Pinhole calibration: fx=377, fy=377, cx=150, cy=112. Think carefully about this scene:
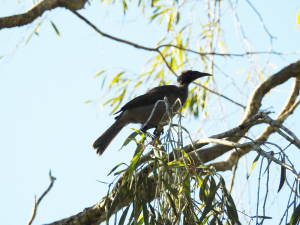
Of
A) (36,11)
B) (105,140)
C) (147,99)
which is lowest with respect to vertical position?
(105,140)

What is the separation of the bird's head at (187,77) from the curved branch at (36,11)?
2075 millimetres

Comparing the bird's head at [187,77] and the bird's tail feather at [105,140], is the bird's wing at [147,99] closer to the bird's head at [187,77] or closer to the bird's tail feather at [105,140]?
the bird's tail feather at [105,140]

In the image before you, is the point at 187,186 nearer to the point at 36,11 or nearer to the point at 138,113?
the point at 36,11

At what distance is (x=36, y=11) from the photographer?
4.15 metres

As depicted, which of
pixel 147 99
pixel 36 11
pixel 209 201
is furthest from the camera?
pixel 147 99

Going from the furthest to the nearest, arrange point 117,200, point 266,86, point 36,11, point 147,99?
1. point 147,99
2. point 266,86
3. point 36,11
4. point 117,200

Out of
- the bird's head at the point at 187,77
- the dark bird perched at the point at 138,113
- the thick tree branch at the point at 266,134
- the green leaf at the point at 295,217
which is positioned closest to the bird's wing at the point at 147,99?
the dark bird perched at the point at 138,113

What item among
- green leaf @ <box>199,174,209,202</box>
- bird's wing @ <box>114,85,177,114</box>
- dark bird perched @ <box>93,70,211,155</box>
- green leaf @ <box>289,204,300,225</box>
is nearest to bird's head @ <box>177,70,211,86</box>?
dark bird perched @ <box>93,70,211,155</box>

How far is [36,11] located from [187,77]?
2.68 m

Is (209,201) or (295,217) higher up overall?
(209,201)

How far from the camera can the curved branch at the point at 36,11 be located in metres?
3.86

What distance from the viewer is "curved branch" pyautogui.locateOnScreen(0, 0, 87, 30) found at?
3.86m

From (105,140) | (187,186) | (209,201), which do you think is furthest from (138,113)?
(209,201)

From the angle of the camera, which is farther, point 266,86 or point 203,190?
point 266,86
